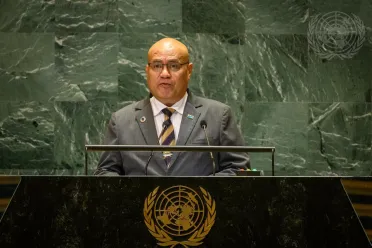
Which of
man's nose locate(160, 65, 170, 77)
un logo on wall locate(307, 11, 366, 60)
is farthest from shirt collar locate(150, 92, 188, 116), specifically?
un logo on wall locate(307, 11, 366, 60)

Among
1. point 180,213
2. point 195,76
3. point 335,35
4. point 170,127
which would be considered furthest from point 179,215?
point 335,35

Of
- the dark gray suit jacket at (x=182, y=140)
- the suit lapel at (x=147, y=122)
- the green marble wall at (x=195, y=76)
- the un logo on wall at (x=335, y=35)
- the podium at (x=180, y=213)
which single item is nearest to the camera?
the podium at (x=180, y=213)

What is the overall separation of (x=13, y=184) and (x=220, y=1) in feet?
11.9

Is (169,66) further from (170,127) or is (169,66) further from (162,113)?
(170,127)

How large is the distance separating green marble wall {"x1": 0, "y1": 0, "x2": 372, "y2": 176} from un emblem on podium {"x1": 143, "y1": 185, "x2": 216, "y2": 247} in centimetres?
317

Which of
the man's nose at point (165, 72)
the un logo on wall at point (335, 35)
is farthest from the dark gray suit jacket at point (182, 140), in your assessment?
the un logo on wall at point (335, 35)

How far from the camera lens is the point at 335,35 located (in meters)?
5.88

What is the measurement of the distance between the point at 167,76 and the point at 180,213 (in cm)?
175

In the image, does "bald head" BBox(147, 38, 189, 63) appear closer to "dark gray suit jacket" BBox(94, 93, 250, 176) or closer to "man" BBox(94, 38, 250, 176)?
"man" BBox(94, 38, 250, 176)

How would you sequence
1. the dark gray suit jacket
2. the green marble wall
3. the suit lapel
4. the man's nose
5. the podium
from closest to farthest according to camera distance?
the podium, the dark gray suit jacket, the suit lapel, the man's nose, the green marble wall

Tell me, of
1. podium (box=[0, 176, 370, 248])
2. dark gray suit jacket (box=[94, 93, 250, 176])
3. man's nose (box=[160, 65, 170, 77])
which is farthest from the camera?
man's nose (box=[160, 65, 170, 77])

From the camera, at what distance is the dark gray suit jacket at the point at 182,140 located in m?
4.01

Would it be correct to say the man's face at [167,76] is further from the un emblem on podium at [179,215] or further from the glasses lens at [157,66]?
the un emblem on podium at [179,215]

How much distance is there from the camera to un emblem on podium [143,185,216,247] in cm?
263
